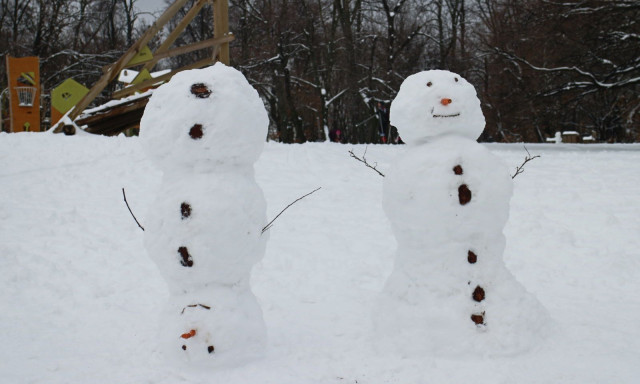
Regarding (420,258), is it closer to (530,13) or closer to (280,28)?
(530,13)

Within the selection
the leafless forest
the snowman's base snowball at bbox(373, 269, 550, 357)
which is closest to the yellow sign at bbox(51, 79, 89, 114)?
the leafless forest

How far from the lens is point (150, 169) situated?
9.64 meters

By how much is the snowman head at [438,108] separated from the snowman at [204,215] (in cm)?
114

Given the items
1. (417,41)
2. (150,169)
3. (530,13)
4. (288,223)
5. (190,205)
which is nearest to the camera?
(190,205)

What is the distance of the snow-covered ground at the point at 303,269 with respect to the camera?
3873mm

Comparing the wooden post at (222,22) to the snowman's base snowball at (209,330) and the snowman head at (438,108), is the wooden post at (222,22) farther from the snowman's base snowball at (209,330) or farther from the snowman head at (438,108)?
the snowman's base snowball at (209,330)

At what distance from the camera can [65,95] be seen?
1506 centimetres

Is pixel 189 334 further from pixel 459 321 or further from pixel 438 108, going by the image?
pixel 438 108

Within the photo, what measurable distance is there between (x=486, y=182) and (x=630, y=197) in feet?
17.8

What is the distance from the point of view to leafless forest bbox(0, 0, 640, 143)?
13.6 m

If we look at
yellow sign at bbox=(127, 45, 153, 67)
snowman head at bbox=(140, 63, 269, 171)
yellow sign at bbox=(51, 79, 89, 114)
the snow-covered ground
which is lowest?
the snow-covered ground

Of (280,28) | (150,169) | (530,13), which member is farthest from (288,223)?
(280,28)

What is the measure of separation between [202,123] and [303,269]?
302 cm

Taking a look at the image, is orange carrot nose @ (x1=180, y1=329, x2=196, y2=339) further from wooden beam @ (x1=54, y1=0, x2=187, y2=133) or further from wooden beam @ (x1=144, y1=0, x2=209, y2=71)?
wooden beam @ (x1=54, y1=0, x2=187, y2=133)
